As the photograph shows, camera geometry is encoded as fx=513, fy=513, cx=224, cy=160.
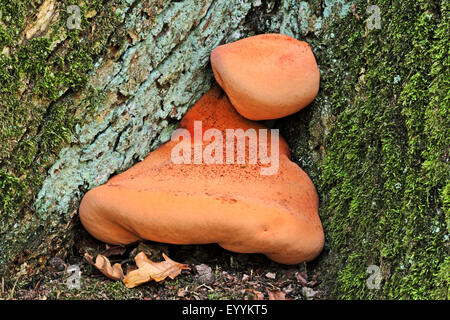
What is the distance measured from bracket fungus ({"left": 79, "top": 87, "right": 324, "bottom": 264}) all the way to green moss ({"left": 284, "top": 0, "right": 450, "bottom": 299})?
23cm

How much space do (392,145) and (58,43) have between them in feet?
6.46

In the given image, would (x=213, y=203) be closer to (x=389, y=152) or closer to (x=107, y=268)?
(x=107, y=268)

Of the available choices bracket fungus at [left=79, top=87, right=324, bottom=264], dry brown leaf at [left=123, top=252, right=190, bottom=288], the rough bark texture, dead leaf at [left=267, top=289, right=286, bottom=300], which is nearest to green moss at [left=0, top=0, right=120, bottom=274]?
the rough bark texture

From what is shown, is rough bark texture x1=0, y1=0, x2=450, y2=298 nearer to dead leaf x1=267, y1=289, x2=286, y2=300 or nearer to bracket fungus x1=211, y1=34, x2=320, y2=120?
bracket fungus x1=211, y1=34, x2=320, y2=120

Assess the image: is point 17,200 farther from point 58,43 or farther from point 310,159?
point 310,159

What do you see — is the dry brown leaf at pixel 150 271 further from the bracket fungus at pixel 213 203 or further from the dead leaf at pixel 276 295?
the dead leaf at pixel 276 295

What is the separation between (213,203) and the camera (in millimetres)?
2957

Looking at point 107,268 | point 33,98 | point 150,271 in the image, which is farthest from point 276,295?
point 33,98

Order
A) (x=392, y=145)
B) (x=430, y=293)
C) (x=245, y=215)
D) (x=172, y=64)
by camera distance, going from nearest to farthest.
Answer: (x=430, y=293), (x=392, y=145), (x=245, y=215), (x=172, y=64)

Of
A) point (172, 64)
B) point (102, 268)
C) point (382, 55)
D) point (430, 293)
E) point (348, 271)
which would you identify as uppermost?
point (172, 64)

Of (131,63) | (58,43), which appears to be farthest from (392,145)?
(58,43)

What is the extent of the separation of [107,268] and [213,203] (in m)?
0.76

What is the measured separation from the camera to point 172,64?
11.1 feet

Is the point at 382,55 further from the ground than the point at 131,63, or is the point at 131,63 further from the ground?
the point at 131,63
